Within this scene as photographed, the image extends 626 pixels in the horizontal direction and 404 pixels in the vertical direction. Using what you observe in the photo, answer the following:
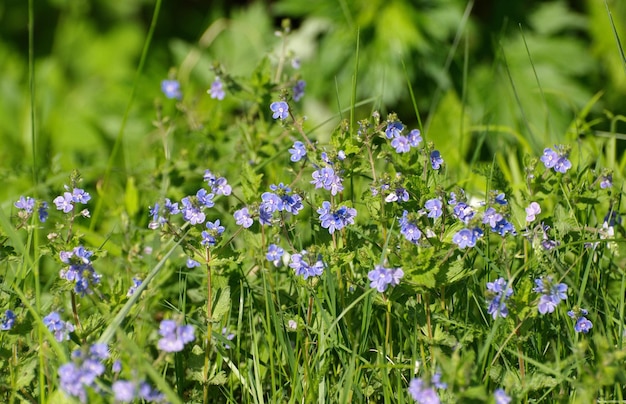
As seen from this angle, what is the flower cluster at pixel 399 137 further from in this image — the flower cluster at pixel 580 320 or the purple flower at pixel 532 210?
the flower cluster at pixel 580 320

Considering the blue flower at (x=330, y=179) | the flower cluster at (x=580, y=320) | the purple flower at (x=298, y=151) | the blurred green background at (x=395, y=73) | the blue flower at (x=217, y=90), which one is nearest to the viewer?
the flower cluster at (x=580, y=320)

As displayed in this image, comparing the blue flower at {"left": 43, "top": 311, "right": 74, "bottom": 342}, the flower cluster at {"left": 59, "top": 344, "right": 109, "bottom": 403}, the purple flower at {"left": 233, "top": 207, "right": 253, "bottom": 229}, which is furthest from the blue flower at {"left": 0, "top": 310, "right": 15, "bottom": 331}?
the purple flower at {"left": 233, "top": 207, "right": 253, "bottom": 229}

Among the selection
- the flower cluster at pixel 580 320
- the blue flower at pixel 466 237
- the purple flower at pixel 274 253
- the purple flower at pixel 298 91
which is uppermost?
the purple flower at pixel 298 91

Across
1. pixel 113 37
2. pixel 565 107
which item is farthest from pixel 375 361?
pixel 113 37

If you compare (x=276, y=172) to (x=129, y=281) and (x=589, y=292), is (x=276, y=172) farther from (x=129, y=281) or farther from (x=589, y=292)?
(x=589, y=292)

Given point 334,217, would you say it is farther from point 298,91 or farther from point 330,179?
point 298,91

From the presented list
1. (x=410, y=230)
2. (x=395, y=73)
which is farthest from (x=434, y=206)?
(x=395, y=73)

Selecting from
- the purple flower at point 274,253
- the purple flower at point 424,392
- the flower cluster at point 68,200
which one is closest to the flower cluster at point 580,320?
the purple flower at point 424,392
